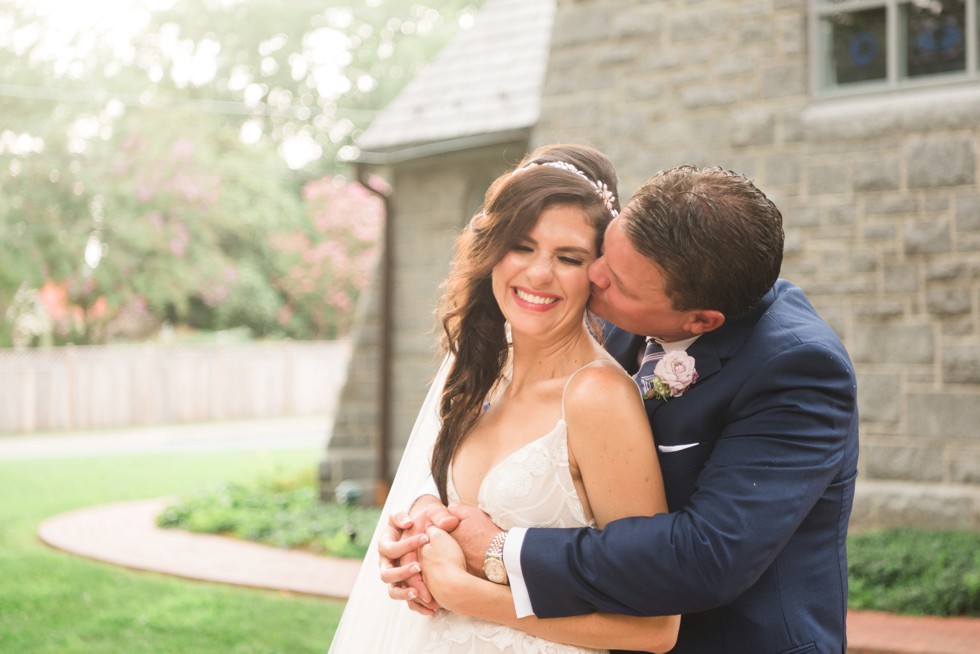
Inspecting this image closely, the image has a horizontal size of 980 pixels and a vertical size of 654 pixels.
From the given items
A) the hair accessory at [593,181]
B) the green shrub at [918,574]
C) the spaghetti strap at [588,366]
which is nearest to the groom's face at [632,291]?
the spaghetti strap at [588,366]

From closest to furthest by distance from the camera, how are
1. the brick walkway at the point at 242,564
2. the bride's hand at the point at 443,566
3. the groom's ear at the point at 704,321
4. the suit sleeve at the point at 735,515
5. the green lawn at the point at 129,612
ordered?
the suit sleeve at the point at 735,515 < the groom's ear at the point at 704,321 < the bride's hand at the point at 443,566 < the brick walkway at the point at 242,564 < the green lawn at the point at 129,612

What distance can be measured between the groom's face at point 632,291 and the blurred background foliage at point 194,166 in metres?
22.8

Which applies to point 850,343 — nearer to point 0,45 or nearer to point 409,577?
point 409,577

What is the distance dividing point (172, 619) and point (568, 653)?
4899mm

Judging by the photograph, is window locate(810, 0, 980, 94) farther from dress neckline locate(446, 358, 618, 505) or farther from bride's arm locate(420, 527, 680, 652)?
bride's arm locate(420, 527, 680, 652)

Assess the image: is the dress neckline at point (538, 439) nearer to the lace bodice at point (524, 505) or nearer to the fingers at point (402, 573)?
the lace bodice at point (524, 505)

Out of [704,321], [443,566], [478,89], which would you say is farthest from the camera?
[478,89]

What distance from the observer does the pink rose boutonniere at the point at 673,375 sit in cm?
246

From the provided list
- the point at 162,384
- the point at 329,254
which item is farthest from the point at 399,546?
the point at 329,254

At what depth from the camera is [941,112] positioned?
7.40 m

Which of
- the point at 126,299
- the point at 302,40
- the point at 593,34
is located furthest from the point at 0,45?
the point at 593,34

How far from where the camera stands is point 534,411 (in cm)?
279

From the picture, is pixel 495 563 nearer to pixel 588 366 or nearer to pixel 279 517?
pixel 588 366

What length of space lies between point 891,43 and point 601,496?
254 inches
